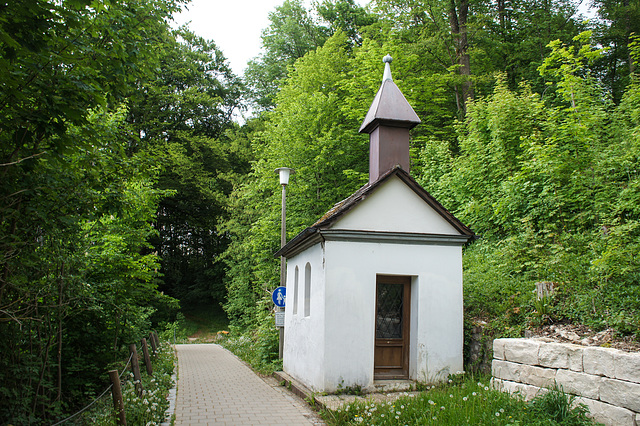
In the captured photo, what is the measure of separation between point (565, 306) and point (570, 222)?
3.68 metres

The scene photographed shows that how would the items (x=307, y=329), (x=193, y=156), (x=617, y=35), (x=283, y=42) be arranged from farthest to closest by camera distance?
(x=193, y=156) < (x=283, y=42) < (x=617, y=35) < (x=307, y=329)

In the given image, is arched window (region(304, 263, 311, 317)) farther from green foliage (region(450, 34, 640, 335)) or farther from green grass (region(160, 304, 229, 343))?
green grass (region(160, 304, 229, 343))

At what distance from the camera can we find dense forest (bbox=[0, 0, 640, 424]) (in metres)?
5.10

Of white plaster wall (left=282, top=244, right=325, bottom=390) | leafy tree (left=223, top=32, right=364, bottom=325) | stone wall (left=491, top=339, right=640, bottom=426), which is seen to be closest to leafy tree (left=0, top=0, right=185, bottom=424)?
white plaster wall (left=282, top=244, right=325, bottom=390)

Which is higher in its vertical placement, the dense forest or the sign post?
the dense forest

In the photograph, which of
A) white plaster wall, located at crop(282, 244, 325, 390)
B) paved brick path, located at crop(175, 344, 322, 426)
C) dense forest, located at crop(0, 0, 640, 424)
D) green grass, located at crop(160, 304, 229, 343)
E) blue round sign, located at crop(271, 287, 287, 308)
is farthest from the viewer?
green grass, located at crop(160, 304, 229, 343)

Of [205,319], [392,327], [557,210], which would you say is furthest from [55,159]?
[205,319]

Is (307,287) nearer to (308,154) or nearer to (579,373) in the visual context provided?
(579,373)

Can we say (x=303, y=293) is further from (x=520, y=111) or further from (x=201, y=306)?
(x=201, y=306)

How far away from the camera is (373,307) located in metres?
9.47

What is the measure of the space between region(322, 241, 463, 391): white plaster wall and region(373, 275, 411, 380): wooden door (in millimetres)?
205

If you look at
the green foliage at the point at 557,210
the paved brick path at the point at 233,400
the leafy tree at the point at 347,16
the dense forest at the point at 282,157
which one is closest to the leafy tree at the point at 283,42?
the dense forest at the point at 282,157

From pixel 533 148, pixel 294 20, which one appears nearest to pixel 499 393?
pixel 533 148

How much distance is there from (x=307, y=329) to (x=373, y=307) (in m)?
1.83
